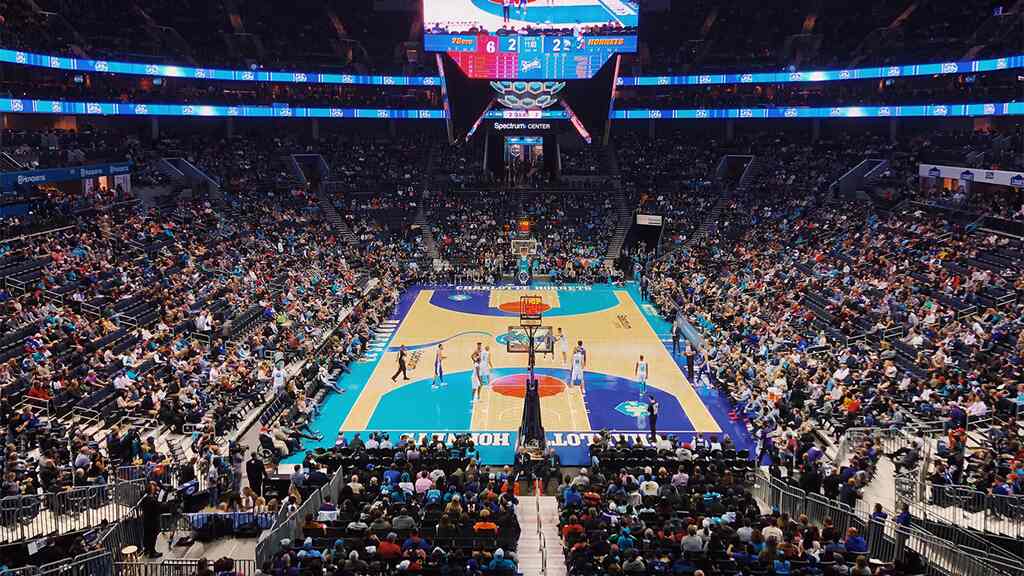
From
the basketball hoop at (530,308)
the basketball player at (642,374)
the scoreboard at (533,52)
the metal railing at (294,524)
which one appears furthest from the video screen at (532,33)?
the metal railing at (294,524)

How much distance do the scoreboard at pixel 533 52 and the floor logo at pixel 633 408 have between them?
23311 mm

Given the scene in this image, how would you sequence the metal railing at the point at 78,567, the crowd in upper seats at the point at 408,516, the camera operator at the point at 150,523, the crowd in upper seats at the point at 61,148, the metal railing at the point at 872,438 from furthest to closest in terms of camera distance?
the crowd in upper seats at the point at 61,148 < the metal railing at the point at 872,438 < the camera operator at the point at 150,523 < the crowd in upper seats at the point at 408,516 < the metal railing at the point at 78,567

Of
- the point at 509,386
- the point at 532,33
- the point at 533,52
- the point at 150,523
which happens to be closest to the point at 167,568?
the point at 150,523

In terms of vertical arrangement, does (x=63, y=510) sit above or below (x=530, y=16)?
below

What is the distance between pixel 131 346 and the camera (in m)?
25.7

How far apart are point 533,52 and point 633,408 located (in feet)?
79.6

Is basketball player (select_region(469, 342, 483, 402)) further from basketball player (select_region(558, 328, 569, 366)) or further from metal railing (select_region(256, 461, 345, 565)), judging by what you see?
metal railing (select_region(256, 461, 345, 565))

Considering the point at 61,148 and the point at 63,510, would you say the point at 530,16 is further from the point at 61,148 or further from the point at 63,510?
the point at 63,510

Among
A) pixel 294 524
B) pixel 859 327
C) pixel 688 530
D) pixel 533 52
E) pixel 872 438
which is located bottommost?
pixel 294 524

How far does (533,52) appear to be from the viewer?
43.9 m

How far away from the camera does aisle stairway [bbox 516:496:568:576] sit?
564 inches

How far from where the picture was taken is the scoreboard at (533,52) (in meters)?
43.7

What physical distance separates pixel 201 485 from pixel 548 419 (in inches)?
397

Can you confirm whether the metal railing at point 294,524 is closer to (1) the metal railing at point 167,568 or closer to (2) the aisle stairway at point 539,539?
(1) the metal railing at point 167,568
